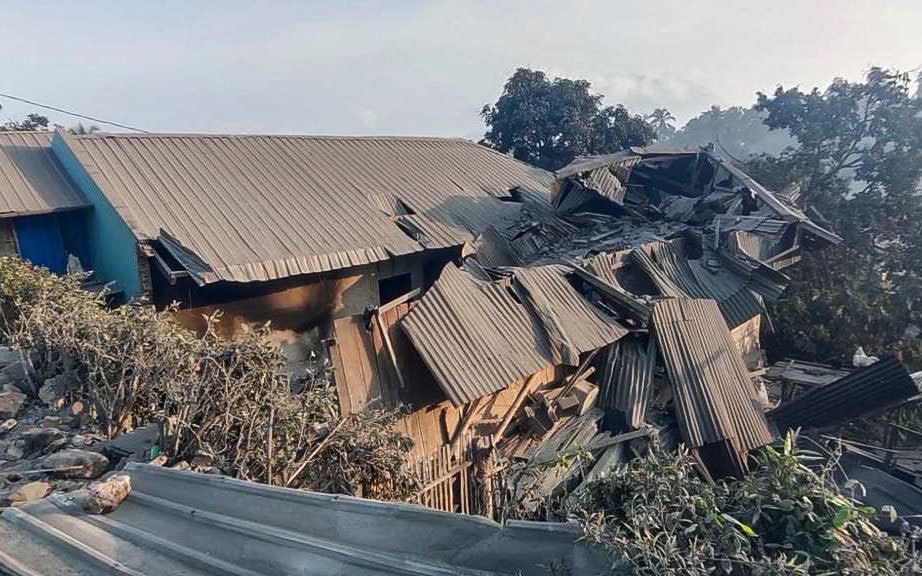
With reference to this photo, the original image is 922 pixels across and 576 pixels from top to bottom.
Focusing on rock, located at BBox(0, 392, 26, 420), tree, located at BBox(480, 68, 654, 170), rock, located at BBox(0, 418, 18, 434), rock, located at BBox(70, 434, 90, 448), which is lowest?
rock, located at BBox(70, 434, 90, 448)

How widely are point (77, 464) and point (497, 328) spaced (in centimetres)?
414

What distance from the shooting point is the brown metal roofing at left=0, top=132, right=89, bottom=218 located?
8930 mm

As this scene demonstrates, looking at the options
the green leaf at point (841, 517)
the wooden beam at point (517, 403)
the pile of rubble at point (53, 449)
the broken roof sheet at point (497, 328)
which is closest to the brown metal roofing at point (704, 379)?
the broken roof sheet at point (497, 328)

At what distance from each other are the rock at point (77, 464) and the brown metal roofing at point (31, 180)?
6.66 meters

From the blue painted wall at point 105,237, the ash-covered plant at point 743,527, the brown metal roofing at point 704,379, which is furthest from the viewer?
the blue painted wall at point 105,237

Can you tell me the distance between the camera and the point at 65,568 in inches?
99.8

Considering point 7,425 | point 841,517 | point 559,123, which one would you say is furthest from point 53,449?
point 559,123

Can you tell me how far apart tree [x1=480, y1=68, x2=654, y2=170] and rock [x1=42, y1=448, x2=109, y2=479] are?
17.6m

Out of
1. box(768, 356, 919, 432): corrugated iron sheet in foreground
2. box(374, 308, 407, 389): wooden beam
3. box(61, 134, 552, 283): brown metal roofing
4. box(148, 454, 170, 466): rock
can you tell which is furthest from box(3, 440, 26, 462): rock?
box(768, 356, 919, 432): corrugated iron sheet in foreground

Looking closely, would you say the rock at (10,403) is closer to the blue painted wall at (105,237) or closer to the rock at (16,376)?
the rock at (16,376)

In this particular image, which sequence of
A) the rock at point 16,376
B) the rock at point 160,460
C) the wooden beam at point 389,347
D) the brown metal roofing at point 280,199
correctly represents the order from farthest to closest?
the brown metal roofing at point 280,199
the wooden beam at point 389,347
the rock at point 16,376
the rock at point 160,460

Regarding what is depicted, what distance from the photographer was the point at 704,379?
25.0 feet

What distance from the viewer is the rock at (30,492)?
352 cm

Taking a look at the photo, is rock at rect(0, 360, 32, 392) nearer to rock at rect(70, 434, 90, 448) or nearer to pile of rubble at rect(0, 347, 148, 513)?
pile of rubble at rect(0, 347, 148, 513)
